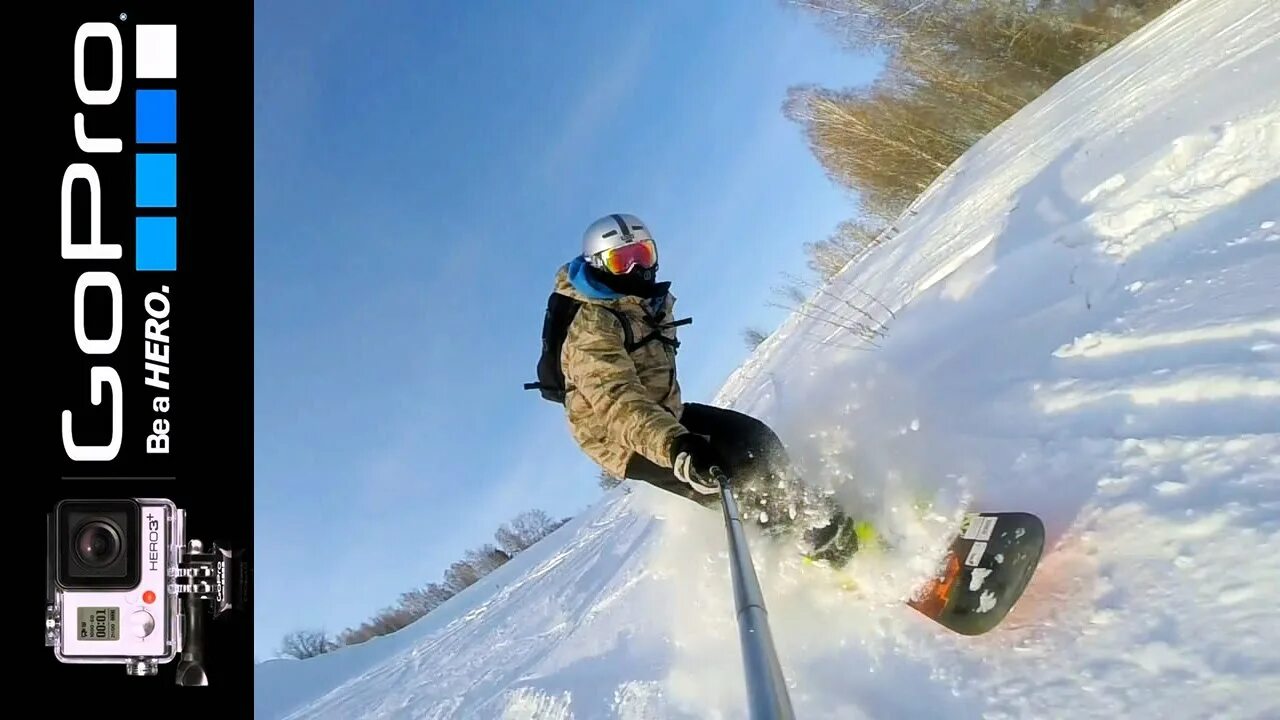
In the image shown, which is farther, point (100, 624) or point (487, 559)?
point (487, 559)

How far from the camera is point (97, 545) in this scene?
3787 mm

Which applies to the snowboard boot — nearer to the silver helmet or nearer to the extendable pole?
the extendable pole

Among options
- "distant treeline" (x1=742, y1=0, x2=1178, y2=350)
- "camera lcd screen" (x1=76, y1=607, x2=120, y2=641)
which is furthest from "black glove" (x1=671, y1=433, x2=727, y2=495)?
"distant treeline" (x1=742, y1=0, x2=1178, y2=350)

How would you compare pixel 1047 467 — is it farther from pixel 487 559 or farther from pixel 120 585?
pixel 487 559

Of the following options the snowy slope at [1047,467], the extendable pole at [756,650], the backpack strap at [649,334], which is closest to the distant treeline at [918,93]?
the snowy slope at [1047,467]

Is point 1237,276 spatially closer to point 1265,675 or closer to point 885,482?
point 885,482

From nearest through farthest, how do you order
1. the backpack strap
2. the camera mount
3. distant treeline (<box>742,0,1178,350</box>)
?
the backpack strap
the camera mount
distant treeline (<box>742,0,1178,350</box>)

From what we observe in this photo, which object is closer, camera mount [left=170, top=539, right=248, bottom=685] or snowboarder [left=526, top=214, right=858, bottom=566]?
snowboarder [left=526, top=214, right=858, bottom=566]

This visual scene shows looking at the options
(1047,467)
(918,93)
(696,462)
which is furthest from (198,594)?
(918,93)

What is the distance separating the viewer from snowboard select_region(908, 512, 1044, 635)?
231 cm

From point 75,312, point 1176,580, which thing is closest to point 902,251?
point 1176,580

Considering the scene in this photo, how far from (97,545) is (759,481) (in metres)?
3.16

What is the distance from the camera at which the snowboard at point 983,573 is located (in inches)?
91.1

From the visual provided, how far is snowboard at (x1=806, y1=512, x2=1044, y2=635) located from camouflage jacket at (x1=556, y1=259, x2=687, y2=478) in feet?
3.42
